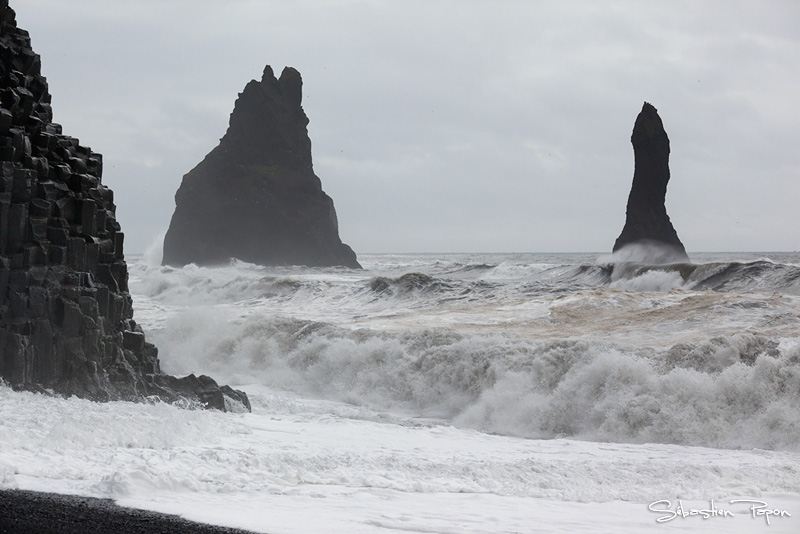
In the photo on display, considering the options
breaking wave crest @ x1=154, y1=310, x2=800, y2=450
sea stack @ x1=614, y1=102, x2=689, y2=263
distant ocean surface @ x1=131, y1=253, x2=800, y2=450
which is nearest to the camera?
Answer: breaking wave crest @ x1=154, y1=310, x2=800, y2=450

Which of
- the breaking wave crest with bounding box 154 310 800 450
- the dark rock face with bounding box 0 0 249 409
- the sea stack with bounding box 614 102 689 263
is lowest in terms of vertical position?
the breaking wave crest with bounding box 154 310 800 450

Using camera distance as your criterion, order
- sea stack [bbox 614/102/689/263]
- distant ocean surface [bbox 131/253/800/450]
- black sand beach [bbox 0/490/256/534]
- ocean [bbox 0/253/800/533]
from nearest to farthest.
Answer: black sand beach [bbox 0/490/256/534]
ocean [bbox 0/253/800/533]
distant ocean surface [bbox 131/253/800/450]
sea stack [bbox 614/102/689/263]

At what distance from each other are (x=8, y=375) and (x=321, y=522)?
4.82 m

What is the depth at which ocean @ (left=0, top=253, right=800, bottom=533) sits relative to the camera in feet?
17.6

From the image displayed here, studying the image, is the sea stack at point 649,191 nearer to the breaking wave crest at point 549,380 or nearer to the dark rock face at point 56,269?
the breaking wave crest at point 549,380

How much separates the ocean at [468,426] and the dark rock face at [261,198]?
53934 millimetres

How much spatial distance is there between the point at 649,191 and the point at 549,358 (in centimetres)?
3165

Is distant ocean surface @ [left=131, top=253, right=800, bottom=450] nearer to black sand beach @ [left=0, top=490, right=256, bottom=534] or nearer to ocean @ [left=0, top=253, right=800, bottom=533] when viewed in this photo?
ocean @ [left=0, top=253, right=800, bottom=533]

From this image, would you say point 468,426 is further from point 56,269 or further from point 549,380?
point 56,269

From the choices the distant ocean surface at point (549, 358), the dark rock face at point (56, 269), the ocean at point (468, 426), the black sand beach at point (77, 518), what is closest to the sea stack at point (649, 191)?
the distant ocean surface at point (549, 358)

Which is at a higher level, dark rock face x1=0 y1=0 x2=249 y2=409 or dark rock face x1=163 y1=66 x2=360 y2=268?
dark rock face x1=163 y1=66 x2=360 y2=268

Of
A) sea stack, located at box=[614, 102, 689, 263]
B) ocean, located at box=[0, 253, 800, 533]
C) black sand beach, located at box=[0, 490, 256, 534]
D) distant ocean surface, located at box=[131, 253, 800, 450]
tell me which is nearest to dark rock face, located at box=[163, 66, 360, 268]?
sea stack, located at box=[614, 102, 689, 263]

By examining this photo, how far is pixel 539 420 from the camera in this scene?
10.1 metres

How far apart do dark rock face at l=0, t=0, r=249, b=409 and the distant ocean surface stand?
146 inches
